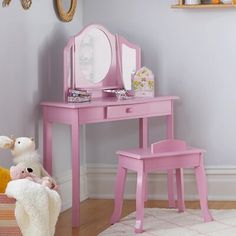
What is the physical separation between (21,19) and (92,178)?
143cm

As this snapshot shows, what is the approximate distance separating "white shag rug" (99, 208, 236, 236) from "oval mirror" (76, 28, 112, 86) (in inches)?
36.0

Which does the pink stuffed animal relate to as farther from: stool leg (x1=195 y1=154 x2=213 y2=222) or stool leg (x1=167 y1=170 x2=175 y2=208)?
stool leg (x1=167 y1=170 x2=175 y2=208)

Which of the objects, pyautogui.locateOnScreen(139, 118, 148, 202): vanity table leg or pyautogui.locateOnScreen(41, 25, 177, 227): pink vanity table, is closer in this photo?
pyautogui.locateOnScreen(41, 25, 177, 227): pink vanity table

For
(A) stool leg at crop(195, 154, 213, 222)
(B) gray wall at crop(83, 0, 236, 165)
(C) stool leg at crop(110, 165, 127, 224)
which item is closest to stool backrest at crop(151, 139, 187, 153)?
(A) stool leg at crop(195, 154, 213, 222)

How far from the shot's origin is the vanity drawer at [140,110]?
4.07 metres

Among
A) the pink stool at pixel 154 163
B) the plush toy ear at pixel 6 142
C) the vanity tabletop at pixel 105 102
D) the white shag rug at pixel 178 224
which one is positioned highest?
the vanity tabletop at pixel 105 102

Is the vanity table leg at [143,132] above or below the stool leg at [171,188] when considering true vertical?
above

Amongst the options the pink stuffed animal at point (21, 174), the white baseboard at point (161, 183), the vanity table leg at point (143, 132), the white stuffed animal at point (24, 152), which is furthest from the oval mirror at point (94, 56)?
the pink stuffed animal at point (21, 174)

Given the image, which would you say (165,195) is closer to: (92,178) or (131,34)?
(92,178)

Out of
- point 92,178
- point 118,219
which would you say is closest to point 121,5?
point 92,178

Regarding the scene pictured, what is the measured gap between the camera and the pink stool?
12.5 ft

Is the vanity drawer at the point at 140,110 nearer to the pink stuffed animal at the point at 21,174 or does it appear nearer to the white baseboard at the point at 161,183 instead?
the white baseboard at the point at 161,183

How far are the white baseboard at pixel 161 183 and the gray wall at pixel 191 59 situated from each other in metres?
0.09

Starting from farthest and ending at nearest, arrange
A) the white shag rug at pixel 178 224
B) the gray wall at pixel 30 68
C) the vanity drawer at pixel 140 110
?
the vanity drawer at pixel 140 110 → the white shag rug at pixel 178 224 → the gray wall at pixel 30 68
